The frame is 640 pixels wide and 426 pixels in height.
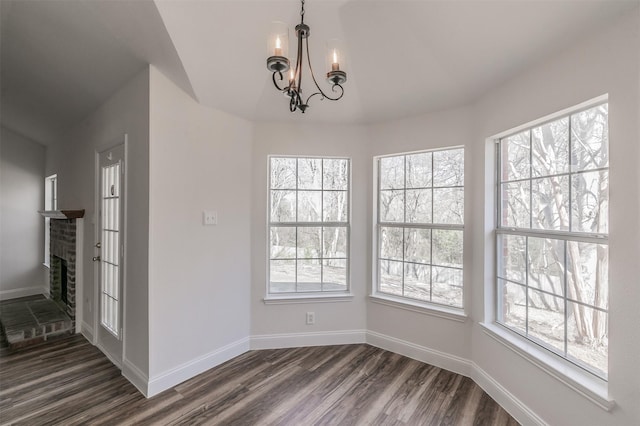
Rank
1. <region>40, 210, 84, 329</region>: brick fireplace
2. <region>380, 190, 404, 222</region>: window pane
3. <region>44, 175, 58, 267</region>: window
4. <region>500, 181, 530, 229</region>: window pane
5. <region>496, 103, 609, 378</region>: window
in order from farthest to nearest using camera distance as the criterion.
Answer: <region>44, 175, 58, 267</region>: window
<region>40, 210, 84, 329</region>: brick fireplace
<region>380, 190, 404, 222</region>: window pane
<region>500, 181, 530, 229</region>: window pane
<region>496, 103, 609, 378</region>: window

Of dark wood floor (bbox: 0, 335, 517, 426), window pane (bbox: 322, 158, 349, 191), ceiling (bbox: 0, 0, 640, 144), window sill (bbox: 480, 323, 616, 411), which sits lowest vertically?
dark wood floor (bbox: 0, 335, 517, 426)

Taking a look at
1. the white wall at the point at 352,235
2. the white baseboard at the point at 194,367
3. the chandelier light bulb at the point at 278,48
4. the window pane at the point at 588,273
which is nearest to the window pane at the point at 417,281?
the white wall at the point at 352,235

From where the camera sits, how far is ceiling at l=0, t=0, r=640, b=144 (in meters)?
1.73

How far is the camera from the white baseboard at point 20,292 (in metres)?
4.76

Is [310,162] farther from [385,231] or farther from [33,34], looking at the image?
[33,34]

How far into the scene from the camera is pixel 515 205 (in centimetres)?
221

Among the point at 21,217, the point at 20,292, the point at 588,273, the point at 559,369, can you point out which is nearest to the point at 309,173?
the point at 588,273

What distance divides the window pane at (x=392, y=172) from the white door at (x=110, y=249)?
239 centimetres

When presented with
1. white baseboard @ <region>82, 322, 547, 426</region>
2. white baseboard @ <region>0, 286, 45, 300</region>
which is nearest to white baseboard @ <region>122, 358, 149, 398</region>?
white baseboard @ <region>82, 322, 547, 426</region>

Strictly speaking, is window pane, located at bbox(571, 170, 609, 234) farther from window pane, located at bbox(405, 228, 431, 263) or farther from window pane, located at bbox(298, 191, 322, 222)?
window pane, located at bbox(298, 191, 322, 222)

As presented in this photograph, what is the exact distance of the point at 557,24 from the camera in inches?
62.2

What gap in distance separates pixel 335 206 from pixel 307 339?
141 centimetres

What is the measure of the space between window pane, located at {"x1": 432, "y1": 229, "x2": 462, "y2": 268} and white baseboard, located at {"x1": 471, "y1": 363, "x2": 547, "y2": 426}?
2.83ft

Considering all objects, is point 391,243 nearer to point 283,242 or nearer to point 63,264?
point 283,242
